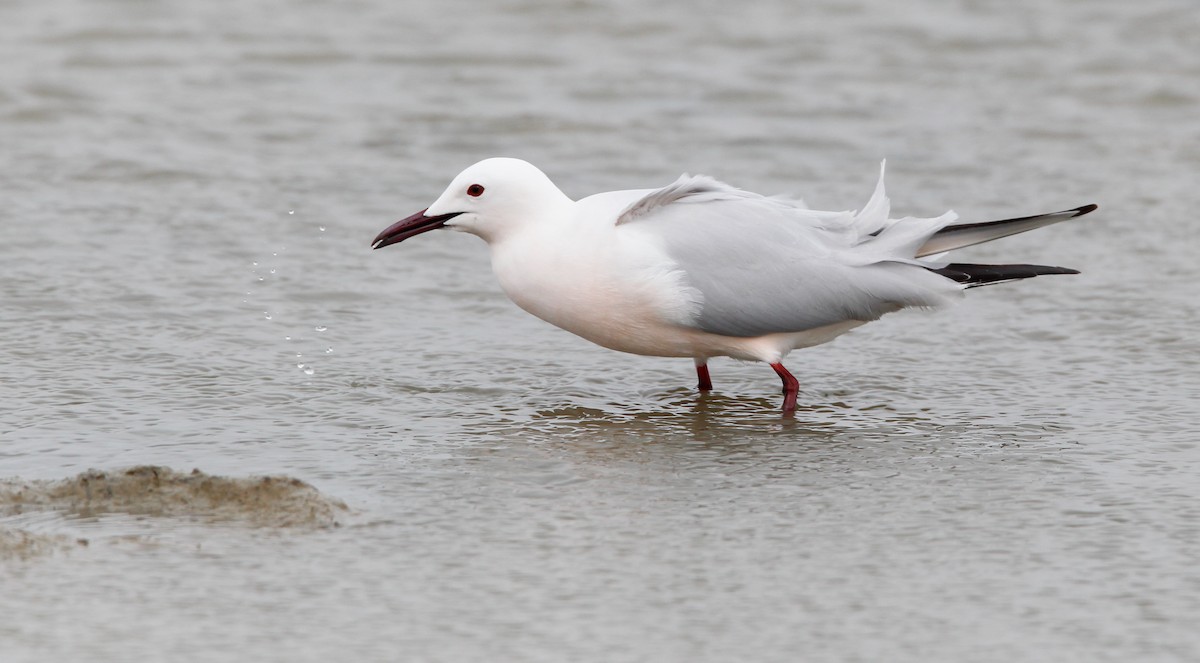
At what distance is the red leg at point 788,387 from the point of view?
6293 mm

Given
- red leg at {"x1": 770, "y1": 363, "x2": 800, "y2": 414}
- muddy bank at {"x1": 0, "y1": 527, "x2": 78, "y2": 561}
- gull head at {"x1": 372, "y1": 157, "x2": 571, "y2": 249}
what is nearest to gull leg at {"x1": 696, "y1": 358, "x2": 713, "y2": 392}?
red leg at {"x1": 770, "y1": 363, "x2": 800, "y2": 414}

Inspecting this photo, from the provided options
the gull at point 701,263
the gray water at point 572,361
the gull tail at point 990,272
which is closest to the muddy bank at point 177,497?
the gray water at point 572,361

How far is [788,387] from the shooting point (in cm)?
632

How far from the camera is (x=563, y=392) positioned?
6547 mm

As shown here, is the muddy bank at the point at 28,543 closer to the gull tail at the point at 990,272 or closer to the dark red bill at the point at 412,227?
the dark red bill at the point at 412,227

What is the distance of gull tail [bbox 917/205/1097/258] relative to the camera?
21.0 feet

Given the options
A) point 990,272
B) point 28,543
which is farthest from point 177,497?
point 990,272

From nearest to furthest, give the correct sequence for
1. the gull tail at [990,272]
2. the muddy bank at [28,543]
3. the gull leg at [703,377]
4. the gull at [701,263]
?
the muddy bank at [28,543], the gull at [701,263], the gull tail at [990,272], the gull leg at [703,377]

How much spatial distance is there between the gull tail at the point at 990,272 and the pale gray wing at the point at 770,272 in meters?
0.06

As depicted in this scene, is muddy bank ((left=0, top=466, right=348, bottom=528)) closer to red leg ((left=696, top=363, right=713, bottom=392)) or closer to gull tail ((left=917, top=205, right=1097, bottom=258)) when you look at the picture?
red leg ((left=696, top=363, right=713, bottom=392))

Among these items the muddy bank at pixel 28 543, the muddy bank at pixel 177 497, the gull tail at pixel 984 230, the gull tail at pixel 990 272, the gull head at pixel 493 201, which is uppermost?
the gull head at pixel 493 201

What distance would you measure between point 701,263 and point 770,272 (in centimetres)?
25

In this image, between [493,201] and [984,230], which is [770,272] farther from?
[493,201]

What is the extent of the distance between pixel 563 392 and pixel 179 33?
23.8 ft
